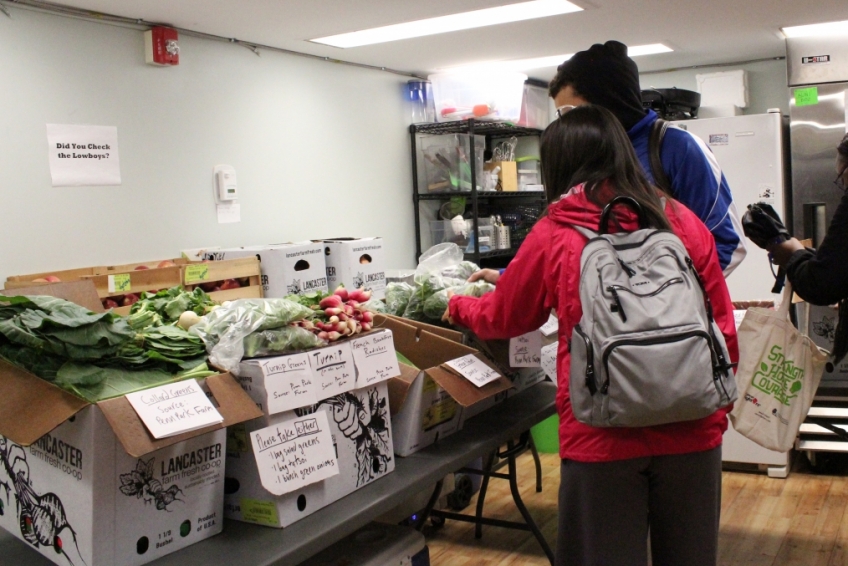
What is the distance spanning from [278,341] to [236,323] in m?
0.09

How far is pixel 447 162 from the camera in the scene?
4926 millimetres

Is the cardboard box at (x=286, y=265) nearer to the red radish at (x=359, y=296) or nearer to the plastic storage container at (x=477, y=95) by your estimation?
the red radish at (x=359, y=296)

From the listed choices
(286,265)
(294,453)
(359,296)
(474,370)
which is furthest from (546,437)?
(294,453)

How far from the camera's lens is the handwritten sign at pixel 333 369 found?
63.4 inches

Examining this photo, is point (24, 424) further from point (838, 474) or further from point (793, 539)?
point (838, 474)

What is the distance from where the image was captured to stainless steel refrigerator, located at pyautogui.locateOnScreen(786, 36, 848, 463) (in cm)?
404

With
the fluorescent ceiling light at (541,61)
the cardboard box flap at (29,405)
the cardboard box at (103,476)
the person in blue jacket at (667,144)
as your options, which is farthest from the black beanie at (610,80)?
the fluorescent ceiling light at (541,61)

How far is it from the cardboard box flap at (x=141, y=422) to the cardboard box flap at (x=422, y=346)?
0.73 m

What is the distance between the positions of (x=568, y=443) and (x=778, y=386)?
1377 millimetres

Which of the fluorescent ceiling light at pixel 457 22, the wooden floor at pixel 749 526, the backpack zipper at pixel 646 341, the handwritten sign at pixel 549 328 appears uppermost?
the fluorescent ceiling light at pixel 457 22

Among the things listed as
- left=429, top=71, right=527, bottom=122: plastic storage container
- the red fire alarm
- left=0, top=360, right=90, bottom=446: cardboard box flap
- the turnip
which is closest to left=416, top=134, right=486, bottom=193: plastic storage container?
left=429, top=71, right=527, bottom=122: plastic storage container

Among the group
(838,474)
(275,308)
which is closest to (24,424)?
(275,308)

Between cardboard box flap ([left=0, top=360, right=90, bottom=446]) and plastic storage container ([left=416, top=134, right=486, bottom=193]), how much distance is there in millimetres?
3686

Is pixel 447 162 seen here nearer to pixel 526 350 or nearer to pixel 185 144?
pixel 185 144
